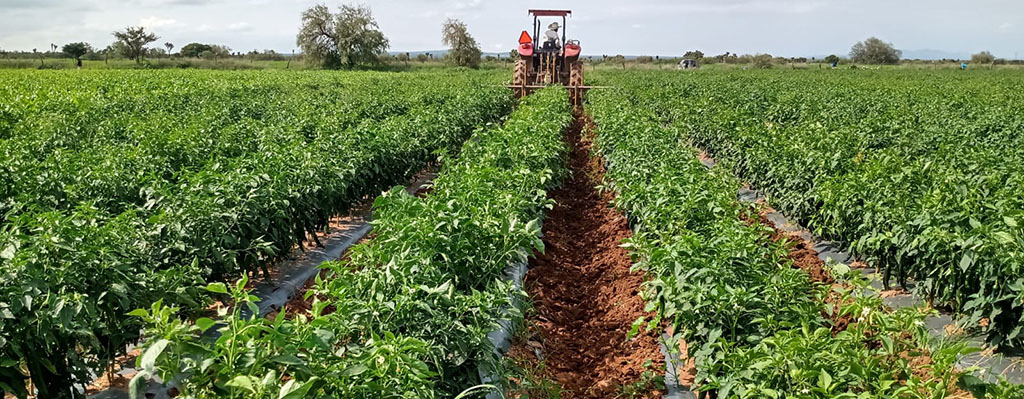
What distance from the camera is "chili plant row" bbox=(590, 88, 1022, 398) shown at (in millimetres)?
2791

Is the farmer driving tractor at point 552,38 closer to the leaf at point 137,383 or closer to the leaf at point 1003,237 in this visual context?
the leaf at point 1003,237

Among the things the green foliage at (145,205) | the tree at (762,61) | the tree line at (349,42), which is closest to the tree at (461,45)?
the tree line at (349,42)

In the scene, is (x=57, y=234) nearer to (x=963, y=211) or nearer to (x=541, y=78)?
(x=963, y=211)

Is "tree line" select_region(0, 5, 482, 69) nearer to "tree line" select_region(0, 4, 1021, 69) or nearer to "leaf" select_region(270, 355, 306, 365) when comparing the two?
"tree line" select_region(0, 4, 1021, 69)

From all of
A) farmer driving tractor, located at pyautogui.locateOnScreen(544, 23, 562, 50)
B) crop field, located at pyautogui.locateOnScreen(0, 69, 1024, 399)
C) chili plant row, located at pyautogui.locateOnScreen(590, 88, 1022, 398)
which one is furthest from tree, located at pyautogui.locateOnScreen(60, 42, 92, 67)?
chili plant row, located at pyautogui.locateOnScreen(590, 88, 1022, 398)

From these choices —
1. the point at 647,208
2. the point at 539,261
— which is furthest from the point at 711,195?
the point at 539,261

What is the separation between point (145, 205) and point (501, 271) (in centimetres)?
348

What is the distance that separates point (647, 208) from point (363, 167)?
403 centimetres

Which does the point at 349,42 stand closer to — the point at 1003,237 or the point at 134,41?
the point at 134,41

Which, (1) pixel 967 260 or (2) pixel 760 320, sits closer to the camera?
(2) pixel 760 320

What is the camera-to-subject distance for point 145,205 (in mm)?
6055

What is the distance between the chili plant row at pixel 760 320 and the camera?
2.79 metres

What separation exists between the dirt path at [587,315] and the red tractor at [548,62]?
49.6ft

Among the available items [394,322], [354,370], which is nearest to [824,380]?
[354,370]
